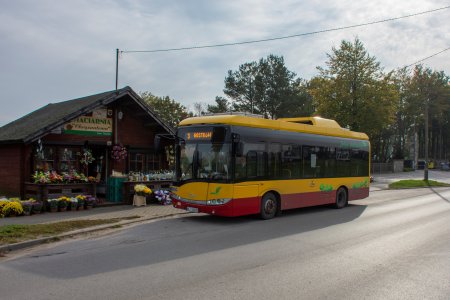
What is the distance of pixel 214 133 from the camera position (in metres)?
11.8

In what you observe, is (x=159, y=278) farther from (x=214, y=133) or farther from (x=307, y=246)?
(x=214, y=133)

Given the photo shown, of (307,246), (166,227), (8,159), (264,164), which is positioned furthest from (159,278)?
(8,159)

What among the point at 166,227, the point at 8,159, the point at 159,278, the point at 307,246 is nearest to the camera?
the point at 159,278

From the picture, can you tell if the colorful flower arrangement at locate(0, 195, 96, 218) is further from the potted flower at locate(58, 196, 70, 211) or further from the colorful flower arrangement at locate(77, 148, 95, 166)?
the colorful flower arrangement at locate(77, 148, 95, 166)

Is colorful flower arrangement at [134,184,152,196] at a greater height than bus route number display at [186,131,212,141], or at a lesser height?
lesser

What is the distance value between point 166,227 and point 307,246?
4.15 metres

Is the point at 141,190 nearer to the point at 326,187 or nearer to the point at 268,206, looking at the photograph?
the point at 268,206

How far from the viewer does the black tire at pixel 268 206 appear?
1279cm

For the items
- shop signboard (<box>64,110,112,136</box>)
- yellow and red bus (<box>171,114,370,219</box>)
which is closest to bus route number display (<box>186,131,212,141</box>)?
yellow and red bus (<box>171,114,370,219</box>)

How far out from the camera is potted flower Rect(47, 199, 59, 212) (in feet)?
45.9

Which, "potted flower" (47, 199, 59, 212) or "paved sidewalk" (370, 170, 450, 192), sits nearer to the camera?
"potted flower" (47, 199, 59, 212)

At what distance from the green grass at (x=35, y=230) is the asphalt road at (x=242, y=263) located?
79 centimetres

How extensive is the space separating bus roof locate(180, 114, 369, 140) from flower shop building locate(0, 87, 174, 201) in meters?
5.50

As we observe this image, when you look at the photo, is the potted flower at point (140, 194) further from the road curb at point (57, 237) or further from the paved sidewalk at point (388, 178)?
the paved sidewalk at point (388, 178)
